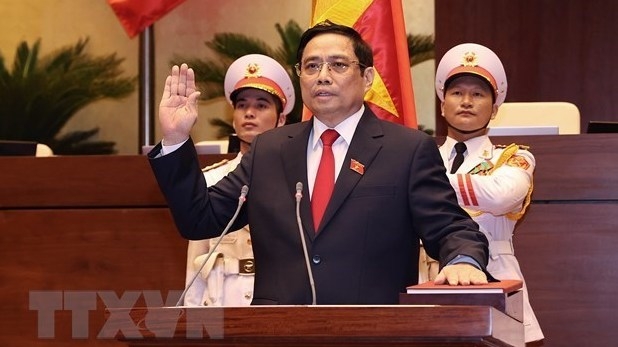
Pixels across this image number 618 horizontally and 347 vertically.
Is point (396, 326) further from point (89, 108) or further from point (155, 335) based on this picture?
point (89, 108)

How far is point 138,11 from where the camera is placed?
498 cm

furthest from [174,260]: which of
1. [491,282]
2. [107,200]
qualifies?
[491,282]

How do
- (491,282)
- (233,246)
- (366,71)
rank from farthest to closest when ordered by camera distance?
(233,246), (366,71), (491,282)

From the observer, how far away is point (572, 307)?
13.1ft

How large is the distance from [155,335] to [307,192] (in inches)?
26.8

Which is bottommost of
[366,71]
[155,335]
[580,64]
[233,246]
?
[155,335]

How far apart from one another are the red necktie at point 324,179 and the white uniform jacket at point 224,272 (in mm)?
1022

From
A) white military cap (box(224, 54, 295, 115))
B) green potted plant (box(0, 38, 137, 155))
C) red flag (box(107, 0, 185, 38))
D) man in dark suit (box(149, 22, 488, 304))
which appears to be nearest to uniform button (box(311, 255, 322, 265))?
man in dark suit (box(149, 22, 488, 304))

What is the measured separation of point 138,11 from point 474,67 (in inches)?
64.2

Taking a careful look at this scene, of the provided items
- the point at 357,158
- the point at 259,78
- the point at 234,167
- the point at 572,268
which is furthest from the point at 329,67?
the point at 572,268

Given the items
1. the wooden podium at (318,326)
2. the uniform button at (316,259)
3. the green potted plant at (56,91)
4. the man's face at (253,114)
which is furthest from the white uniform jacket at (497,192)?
the green potted plant at (56,91)

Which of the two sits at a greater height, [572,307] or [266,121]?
[266,121]

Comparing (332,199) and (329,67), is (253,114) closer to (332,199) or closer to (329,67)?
(329,67)

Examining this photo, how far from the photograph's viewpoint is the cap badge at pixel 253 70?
14.2 ft
